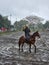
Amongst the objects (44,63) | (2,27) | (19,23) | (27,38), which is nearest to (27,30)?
(27,38)

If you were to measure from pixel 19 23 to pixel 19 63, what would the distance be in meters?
178

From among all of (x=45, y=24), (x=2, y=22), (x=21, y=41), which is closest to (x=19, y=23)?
(x=45, y=24)

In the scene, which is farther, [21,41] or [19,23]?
[19,23]

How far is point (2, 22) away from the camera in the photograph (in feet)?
398

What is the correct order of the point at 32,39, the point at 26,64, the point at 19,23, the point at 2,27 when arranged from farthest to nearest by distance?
the point at 19,23 < the point at 2,27 < the point at 32,39 < the point at 26,64

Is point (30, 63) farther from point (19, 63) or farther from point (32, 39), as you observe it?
point (32, 39)

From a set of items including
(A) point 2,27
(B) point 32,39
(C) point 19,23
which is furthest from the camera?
(C) point 19,23

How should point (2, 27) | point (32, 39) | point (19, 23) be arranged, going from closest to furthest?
1. point (32, 39)
2. point (2, 27)
3. point (19, 23)

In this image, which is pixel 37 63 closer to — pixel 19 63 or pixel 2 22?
pixel 19 63

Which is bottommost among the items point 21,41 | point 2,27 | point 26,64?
point 26,64

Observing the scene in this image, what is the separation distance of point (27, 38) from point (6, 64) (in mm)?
5894

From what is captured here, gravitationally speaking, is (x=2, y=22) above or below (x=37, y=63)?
above

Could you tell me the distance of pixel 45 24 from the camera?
19700cm

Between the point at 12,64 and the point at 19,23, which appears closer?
the point at 12,64
